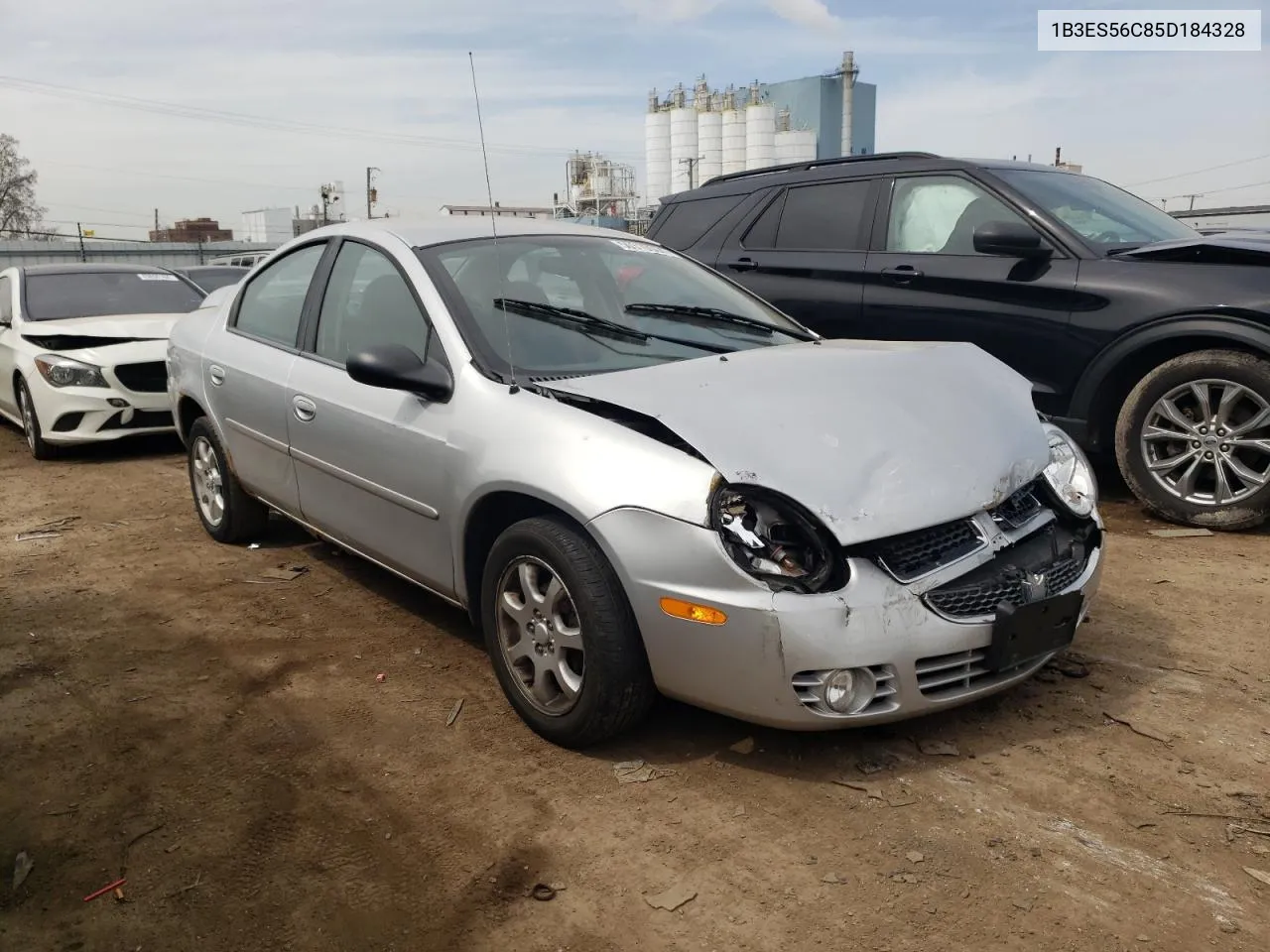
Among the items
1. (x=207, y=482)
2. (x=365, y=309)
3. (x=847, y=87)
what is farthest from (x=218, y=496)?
(x=847, y=87)

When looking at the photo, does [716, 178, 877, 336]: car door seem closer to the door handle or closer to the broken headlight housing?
the door handle

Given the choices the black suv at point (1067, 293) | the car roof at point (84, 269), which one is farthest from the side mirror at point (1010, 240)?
the car roof at point (84, 269)

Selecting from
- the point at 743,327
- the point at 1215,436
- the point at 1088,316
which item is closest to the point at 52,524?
the point at 743,327

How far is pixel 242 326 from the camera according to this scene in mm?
4879

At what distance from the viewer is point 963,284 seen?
563cm

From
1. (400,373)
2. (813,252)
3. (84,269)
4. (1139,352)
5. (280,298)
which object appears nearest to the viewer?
(400,373)

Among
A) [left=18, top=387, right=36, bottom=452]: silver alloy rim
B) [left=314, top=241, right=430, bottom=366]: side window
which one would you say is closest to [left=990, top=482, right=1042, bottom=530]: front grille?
[left=314, top=241, right=430, bottom=366]: side window

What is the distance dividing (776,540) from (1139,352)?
3291mm

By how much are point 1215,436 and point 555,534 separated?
11.8ft

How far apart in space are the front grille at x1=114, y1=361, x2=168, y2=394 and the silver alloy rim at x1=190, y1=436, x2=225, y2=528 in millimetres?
2612

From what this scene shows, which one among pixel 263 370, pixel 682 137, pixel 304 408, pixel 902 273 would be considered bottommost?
pixel 304 408

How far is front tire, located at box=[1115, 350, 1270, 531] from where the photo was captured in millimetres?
4805

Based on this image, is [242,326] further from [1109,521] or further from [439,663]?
[1109,521]

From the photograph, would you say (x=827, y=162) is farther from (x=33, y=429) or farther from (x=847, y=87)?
(x=847, y=87)
